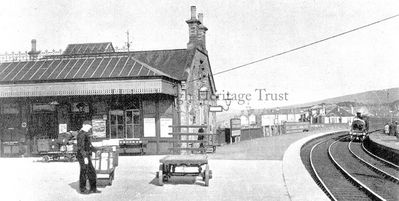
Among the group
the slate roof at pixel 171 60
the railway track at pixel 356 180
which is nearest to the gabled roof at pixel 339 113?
the slate roof at pixel 171 60

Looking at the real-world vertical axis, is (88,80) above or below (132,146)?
above

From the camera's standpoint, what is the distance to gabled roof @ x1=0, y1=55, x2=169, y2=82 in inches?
778

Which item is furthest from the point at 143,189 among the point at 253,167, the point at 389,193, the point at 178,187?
the point at 389,193

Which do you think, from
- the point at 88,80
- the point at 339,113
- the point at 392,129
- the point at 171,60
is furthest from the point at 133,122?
the point at 339,113

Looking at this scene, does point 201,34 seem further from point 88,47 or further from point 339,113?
point 339,113

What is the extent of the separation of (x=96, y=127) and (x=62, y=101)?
1.99m

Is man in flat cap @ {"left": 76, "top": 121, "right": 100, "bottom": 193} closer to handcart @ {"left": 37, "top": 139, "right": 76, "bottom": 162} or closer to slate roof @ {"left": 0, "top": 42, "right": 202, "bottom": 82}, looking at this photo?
handcart @ {"left": 37, "top": 139, "right": 76, "bottom": 162}

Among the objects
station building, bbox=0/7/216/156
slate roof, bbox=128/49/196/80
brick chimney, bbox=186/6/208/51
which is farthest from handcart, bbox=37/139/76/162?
brick chimney, bbox=186/6/208/51

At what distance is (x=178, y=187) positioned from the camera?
10297 mm

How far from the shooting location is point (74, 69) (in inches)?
812

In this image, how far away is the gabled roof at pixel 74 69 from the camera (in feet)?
64.8

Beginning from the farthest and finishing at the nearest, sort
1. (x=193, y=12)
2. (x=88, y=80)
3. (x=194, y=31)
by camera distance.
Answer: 1. (x=194, y=31)
2. (x=193, y=12)
3. (x=88, y=80)

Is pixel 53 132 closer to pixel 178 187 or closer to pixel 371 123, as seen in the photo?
pixel 178 187

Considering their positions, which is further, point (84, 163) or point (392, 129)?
point (392, 129)
